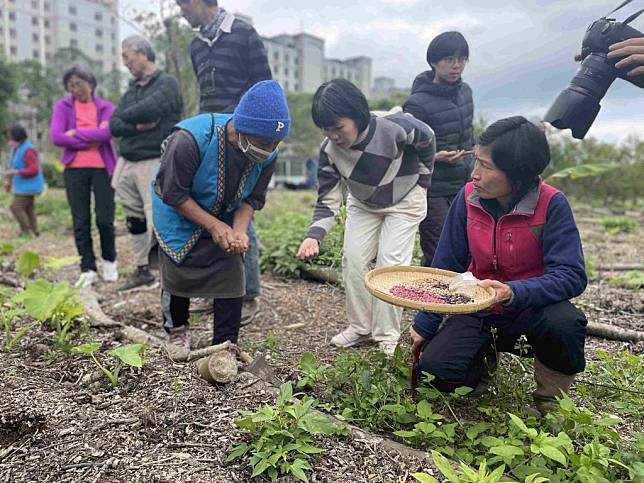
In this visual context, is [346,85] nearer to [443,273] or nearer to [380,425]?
[443,273]

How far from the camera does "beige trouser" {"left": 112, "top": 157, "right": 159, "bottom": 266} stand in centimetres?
422

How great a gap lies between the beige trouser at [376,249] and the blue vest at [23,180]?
5.54m

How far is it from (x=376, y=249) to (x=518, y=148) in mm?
1155

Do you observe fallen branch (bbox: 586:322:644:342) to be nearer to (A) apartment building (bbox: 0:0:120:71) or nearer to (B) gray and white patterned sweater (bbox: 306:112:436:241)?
(B) gray and white patterned sweater (bbox: 306:112:436:241)

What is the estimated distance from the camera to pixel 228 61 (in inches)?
141

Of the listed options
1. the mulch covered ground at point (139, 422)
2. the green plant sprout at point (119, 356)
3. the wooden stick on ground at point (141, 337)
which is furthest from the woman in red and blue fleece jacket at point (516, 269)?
the green plant sprout at point (119, 356)

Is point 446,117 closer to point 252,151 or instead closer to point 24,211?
point 252,151

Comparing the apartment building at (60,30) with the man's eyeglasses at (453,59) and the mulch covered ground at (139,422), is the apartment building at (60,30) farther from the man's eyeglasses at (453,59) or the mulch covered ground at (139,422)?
the mulch covered ground at (139,422)

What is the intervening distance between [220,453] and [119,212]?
7.48 metres

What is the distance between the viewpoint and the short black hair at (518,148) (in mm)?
2070

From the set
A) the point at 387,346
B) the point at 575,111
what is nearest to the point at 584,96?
the point at 575,111

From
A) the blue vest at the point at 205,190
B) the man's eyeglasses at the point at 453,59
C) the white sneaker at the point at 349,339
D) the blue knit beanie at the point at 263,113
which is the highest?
the man's eyeglasses at the point at 453,59

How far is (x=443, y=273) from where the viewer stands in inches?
90.4

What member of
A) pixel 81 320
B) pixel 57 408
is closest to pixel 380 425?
pixel 57 408
